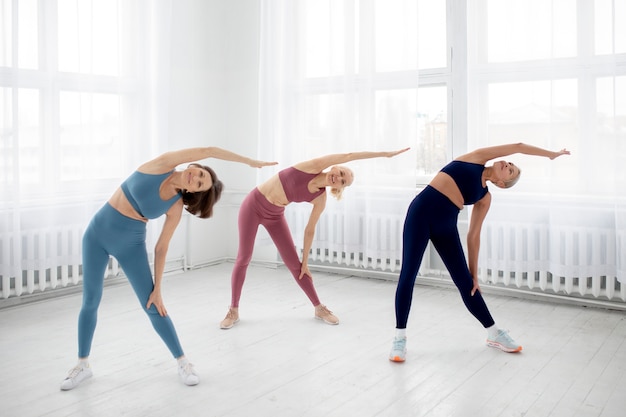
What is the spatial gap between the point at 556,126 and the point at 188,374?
279cm

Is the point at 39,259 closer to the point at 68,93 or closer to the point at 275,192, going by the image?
the point at 68,93

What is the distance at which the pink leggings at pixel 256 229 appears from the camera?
359 centimetres

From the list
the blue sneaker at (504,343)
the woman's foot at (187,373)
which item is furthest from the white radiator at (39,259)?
the blue sneaker at (504,343)

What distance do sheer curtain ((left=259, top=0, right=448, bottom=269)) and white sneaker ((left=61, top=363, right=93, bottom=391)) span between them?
2.52 metres

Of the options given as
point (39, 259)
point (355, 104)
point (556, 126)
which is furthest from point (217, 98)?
point (556, 126)

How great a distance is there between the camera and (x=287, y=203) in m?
3.58

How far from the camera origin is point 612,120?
3756 mm

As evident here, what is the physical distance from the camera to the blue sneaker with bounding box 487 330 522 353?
3100 mm

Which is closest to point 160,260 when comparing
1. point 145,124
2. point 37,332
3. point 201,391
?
point 201,391

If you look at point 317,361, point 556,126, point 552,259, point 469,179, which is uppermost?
point 556,126

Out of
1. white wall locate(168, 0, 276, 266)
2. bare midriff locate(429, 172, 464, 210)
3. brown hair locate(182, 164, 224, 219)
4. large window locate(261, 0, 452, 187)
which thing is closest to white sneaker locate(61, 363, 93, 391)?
brown hair locate(182, 164, 224, 219)

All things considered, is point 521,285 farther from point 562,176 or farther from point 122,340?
point 122,340

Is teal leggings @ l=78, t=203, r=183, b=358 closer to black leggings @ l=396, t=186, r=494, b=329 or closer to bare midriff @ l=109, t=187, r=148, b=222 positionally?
bare midriff @ l=109, t=187, r=148, b=222

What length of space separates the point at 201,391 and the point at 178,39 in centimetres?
348
